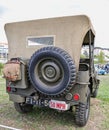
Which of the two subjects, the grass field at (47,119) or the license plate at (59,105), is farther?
the grass field at (47,119)

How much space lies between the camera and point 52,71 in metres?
3.94

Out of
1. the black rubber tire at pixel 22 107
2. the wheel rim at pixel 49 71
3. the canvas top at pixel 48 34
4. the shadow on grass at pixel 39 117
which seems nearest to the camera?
the wheel rim at pixel 49 71

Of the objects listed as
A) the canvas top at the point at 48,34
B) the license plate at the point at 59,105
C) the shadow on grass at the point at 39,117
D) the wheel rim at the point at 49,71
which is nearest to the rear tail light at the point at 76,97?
the license plate at the point at 59,105

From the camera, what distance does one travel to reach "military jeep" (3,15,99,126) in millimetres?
3838

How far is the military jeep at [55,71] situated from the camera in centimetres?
384

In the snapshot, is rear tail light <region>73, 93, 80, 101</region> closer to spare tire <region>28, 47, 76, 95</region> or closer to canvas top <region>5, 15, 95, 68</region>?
spare tire <region>28, 47, 76, 95</region>

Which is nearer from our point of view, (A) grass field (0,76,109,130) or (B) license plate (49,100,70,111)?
(B) license plate (49,100,70,111)

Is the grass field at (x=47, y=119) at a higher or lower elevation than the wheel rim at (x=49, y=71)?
lower

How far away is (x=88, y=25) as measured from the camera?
13.3ft

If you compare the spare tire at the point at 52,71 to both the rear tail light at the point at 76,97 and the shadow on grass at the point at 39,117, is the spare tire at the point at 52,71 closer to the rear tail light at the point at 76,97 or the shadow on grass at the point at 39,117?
the rear tail light at the point at 76,97

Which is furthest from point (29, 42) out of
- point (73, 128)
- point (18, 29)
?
point (73, 128)

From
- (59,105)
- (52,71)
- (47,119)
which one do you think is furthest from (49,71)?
(47,119)

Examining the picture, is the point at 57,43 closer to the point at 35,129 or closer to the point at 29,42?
the point at 29,42

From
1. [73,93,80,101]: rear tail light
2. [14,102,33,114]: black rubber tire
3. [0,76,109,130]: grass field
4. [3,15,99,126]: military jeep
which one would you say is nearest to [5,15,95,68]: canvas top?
[3,15,99,126]: military jeep
